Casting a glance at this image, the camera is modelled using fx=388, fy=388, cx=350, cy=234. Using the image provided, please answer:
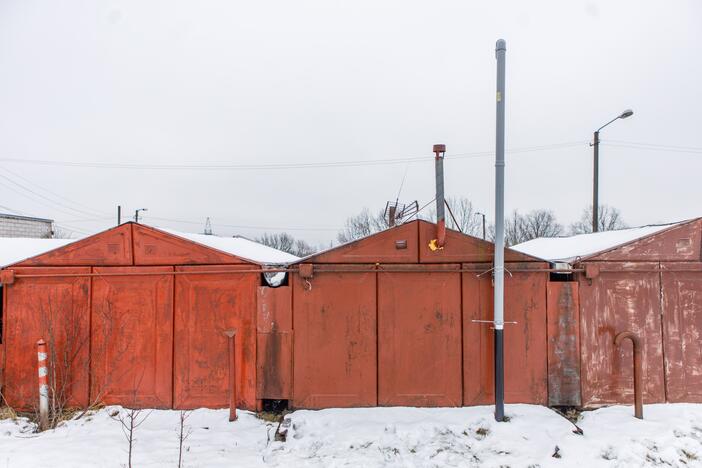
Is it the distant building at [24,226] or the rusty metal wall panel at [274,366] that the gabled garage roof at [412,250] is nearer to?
the rusty metal wall panel at [274,366]

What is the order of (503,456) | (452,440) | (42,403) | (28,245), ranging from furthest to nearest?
(28,245)
(42,403)
(452,440)
(503,456)

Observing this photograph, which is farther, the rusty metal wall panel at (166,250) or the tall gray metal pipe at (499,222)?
the rusty metal wall panel at (166,250)

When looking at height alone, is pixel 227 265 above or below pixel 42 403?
above

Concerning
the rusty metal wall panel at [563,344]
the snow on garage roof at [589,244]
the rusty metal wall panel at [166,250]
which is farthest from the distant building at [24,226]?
the rusty metal wall panel at [563,344]

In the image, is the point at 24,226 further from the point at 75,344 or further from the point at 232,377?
the point at 232,377

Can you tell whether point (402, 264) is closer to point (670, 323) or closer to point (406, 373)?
point (406, 373)

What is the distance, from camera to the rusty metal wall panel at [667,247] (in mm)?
5629

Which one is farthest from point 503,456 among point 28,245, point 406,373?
point 28,245

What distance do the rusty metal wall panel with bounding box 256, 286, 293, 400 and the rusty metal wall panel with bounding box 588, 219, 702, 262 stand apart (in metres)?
4.60

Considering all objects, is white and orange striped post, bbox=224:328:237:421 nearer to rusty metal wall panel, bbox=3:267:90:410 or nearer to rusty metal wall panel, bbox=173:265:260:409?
rusty metal wall panel, bbox=173:265:260:409

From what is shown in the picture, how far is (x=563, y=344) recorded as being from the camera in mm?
5527

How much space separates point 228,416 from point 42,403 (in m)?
2.41

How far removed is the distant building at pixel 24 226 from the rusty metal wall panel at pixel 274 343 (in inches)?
740

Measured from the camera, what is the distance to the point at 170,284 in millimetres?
5750
